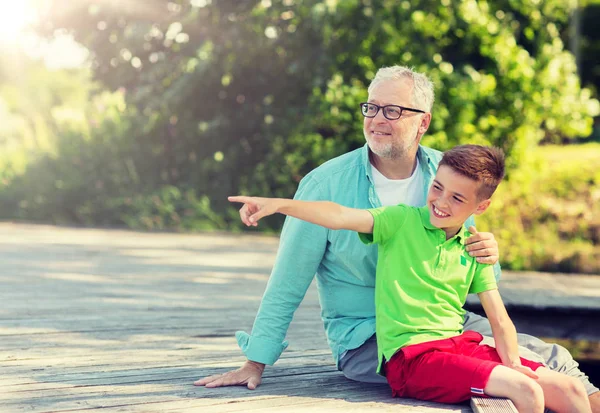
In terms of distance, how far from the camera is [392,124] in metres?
2.96

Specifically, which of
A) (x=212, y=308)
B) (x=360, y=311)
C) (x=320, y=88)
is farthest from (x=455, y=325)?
(x=320, y=88)

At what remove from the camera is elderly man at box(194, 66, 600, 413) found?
2.93 meters

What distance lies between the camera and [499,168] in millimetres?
2756

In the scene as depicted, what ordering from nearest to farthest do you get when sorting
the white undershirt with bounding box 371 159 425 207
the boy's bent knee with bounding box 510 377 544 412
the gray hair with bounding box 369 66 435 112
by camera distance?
the boy's bent knee with bounding box 510 377 544 412 < the gray hair with bounding box 369 66 435 112 < the white undershirt with bounding box 371 159 425 207

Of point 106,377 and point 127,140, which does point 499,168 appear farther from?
point 127,140

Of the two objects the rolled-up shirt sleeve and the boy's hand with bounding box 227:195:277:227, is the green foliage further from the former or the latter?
the boy's hand with bounding box 227:195:277:227

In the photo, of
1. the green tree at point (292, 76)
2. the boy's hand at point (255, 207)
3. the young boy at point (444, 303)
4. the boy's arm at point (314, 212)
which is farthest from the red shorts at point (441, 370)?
the green tree at point (292, 76)

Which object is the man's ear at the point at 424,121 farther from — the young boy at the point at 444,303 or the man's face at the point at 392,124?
the young boy at the point at 444,303

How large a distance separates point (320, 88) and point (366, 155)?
6.68m

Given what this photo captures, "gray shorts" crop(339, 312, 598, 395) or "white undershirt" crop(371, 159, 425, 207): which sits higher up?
"white undershirt" crop(371, 159, 425, 207)

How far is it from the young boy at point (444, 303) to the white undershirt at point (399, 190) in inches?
11.2

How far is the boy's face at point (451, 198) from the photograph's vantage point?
2.69 m

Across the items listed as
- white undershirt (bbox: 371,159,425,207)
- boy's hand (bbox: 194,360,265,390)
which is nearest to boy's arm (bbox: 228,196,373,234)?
white undershirt (bbox: 371,159,425,207)

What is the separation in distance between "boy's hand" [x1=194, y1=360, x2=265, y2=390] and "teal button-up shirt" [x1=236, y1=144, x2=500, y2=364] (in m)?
0.04
